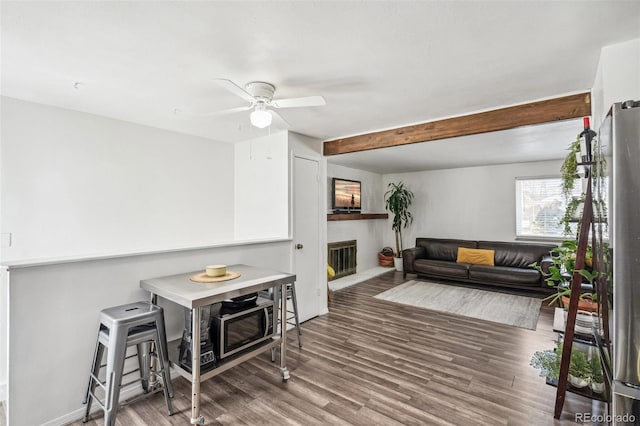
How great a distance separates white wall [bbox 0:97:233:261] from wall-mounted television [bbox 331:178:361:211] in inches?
99.7

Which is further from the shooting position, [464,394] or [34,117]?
[34,117]

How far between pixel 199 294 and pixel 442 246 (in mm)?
5597

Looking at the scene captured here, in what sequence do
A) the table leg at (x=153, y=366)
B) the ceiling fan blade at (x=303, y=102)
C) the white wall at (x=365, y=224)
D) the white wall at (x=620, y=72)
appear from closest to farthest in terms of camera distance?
1. the white wall at (x=620, y=72)
2. the ceiling fan blade at (x=303, y=102)
3. the table leg at (x=153, y=366)
4. the white wall at (x=365, y=224)

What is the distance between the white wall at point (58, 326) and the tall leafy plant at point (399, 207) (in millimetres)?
5628

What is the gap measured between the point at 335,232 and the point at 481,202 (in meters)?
3.18

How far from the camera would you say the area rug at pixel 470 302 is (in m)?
3.92

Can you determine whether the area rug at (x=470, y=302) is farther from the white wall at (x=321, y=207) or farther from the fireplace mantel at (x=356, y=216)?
the fireplace mantel at (x=356, y=216)

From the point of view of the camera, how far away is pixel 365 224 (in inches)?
275

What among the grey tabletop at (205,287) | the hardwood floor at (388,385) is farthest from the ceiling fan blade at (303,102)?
the hardwood floor at (388,385)

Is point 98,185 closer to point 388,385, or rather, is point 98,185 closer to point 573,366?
point 388,385

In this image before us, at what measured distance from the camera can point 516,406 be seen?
210 cm

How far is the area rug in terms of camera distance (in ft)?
12.8

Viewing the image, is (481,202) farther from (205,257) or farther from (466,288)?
(205,257)

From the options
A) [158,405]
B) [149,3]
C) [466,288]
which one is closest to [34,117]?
[149,3]
